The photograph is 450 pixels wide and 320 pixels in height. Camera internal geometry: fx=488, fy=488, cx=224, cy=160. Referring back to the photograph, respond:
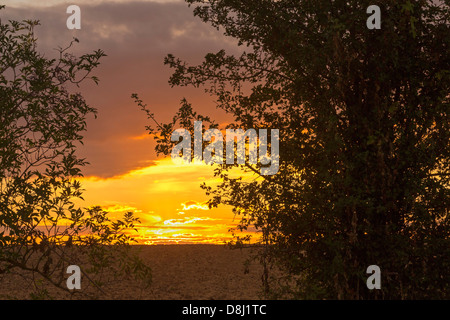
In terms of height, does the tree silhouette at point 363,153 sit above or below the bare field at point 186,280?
above

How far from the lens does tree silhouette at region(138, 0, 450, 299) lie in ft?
34.3

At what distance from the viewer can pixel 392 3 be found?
1087cm

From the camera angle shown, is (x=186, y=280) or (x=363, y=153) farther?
(x=186, y=280)

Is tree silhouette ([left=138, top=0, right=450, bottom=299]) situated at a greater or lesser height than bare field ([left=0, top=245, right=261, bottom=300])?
greater

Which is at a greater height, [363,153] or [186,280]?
[363,153]

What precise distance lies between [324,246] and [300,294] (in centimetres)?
156

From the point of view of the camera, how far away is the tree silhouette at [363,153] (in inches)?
412

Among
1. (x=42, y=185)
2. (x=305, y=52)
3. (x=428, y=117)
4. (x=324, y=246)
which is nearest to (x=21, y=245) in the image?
(x=42, y=185)

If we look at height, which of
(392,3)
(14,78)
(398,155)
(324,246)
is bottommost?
(324,246)

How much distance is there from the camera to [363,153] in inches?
402

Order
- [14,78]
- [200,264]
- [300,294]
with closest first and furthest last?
[300,294] → [14,78] → [200,264]

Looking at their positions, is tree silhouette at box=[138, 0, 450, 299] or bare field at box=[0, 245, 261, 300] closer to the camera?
tree silhouette at box=[138, 0, 450, 299]

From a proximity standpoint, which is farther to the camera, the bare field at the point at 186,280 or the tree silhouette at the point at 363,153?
the bare field at the point at 186,280

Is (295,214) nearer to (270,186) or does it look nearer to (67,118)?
(270,186)
